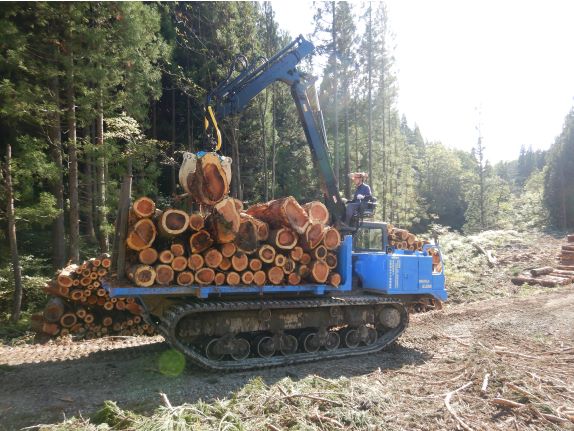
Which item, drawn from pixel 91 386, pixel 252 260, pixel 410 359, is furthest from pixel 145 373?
pixel 410 359

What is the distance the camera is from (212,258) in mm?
5895

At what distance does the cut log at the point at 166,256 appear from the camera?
18.3ft

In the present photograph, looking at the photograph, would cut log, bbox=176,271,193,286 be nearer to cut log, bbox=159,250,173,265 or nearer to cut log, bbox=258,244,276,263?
cut log, bbox=159,250,173,265

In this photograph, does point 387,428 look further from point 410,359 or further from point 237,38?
point 237,38

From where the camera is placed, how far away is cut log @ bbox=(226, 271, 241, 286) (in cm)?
599

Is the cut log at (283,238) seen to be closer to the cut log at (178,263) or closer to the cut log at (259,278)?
the cut log at (259,278)

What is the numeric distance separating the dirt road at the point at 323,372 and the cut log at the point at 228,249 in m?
1.67

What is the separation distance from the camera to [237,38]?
19.8 m

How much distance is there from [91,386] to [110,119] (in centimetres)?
968

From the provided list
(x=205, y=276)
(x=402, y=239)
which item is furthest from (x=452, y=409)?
(x=402, y=239)

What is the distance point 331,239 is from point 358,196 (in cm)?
141

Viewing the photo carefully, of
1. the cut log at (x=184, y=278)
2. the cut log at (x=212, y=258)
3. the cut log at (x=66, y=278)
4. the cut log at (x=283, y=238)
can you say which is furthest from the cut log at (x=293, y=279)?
the cut log at (x=66, y=278)

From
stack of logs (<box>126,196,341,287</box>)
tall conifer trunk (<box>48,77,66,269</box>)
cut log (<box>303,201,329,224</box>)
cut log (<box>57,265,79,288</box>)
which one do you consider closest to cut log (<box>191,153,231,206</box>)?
stack of logs (<box>126,196,341,287</box>)

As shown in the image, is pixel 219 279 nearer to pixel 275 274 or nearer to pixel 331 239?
pixel 275 274
